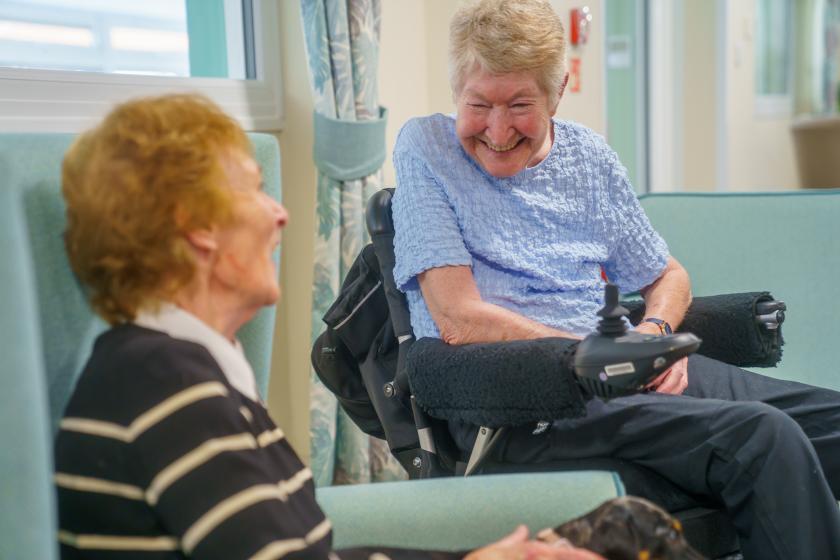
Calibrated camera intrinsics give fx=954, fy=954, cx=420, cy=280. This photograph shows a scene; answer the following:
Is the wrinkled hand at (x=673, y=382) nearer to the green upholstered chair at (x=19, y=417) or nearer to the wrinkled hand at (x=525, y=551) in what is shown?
the wrinkled hand at (x=525, y=551)

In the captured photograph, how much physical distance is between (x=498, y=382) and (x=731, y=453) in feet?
1.19

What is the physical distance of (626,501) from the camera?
40.3 inches

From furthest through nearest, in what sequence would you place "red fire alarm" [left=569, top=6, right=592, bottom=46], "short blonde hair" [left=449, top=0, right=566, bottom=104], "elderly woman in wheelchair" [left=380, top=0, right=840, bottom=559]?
"red fire alarm" [left=569, top=6, right=592, bottom=46] < "short blonde hair" [left=449, top=0, right=566, bottom=104] < "elderly woman in wheelchair" [left=380, top=0, right=840, bottom=559]

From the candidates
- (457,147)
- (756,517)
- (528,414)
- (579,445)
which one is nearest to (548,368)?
(528,414)

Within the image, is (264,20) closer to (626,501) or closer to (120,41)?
(120,41)

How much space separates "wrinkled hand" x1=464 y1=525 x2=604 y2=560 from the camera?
99cm

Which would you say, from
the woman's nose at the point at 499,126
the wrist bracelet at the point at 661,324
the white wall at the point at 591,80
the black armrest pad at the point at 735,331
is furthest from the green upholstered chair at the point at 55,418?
the white wall at the point at 591,80

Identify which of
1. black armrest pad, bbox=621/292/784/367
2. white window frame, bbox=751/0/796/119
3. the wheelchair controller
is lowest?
black armrest pad, bbox=621/292/784/367

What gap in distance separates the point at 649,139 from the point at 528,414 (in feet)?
13.5

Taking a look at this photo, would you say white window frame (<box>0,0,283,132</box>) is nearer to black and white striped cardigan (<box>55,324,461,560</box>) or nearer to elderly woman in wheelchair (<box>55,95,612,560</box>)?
elderly woman in wheelchair (<box>55,95,612,560</box>)

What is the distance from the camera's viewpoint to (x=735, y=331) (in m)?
1.74

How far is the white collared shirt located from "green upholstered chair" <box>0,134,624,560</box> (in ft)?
0.36

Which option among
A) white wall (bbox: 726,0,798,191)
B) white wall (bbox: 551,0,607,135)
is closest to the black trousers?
white wall (bbox: 551,0,607,135)

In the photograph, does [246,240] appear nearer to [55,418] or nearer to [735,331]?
[55,418]
